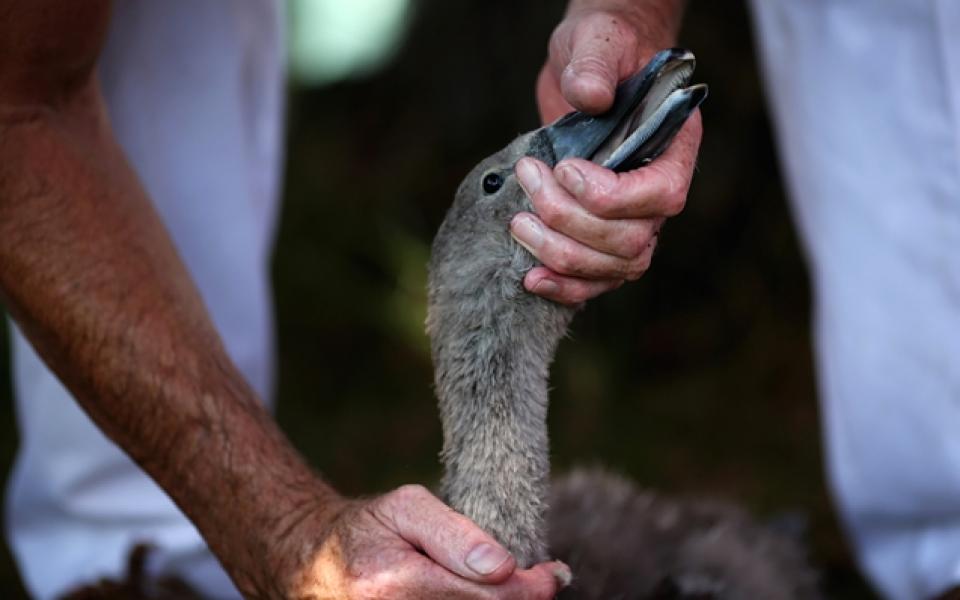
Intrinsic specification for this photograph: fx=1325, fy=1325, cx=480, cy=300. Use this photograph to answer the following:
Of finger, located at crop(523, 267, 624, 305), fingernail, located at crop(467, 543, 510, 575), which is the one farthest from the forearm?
finger, located at crop(523, 267, 624, 305)

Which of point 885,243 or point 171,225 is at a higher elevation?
point 171,225

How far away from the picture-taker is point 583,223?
1.80m

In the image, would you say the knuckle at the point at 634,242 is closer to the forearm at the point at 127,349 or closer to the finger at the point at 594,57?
the finger at the point at 594,57

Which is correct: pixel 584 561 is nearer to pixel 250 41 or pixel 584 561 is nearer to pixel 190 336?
pixel 190 336

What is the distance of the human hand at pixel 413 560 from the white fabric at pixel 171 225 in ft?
4.01

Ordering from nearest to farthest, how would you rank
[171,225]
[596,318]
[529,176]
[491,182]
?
[529,176] → [491,182] → [171,225] → [596,318]

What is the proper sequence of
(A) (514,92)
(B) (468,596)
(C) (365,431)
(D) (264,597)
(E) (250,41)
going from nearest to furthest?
1. (B) (468,596)
2. (D) (264,597)
3. (E) (250,41)
4. (C) (365,431)
5. (A) (514,92)

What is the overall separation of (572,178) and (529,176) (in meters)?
0.10

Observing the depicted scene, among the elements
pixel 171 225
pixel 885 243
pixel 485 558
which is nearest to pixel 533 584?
pixel 485 558

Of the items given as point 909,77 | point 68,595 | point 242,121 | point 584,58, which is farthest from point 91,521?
point 909,77

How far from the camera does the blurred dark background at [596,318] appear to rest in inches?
170

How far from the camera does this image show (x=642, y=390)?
4.68m

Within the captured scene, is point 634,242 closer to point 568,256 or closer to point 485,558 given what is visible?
point 568,256

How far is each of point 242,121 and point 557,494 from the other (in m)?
1.15
